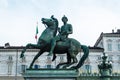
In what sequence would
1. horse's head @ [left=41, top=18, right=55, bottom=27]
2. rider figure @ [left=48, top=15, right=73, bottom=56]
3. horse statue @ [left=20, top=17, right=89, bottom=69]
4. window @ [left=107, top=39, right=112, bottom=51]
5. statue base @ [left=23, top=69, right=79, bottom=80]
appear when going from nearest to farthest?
1. statue base @ [left=23, top=69, right=79, bottom=80]
2. rider figure @ [left=48, top=15, right=73, bottom=56]
3. horse statue @ [left=20, top=17, right=89, bottom=69]
4. horse's head @ [left=41, top=18, right=55, bottom=27]
5. window @ [left=107, top=39, right=112, bottom=51]

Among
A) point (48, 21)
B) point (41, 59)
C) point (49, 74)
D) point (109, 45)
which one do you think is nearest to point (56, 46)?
point (48, 21)

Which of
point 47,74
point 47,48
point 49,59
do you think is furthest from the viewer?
point 49,59

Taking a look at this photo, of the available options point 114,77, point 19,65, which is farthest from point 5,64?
point 114,77

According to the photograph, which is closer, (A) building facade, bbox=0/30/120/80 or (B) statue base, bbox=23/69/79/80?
(B) statue base, bbox=23/69/79/80

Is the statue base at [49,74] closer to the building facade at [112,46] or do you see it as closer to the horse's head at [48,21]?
the horse's head at [48,21]

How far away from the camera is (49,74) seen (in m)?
20.0

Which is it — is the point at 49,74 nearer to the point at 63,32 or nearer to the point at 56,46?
the point at 56,46

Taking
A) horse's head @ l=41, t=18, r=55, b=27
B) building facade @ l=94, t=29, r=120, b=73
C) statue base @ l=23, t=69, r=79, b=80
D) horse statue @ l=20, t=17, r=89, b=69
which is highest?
building facade @ l=94, t=29, r=120, b=73

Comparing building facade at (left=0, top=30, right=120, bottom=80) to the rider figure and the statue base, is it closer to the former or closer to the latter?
the rider figure

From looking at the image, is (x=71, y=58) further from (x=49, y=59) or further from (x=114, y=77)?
(x=49, y=59)

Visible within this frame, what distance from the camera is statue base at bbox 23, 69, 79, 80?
65.4ft

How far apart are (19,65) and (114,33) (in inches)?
816

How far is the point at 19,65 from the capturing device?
267 ft

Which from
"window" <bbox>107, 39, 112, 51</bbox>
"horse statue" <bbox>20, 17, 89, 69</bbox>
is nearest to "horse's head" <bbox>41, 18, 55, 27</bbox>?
"horse statue" <bbox>20, 17, 89, 69</bbox>
